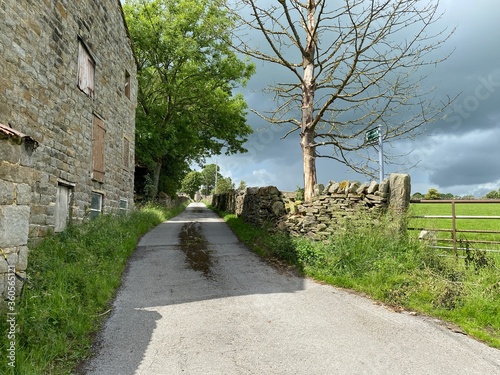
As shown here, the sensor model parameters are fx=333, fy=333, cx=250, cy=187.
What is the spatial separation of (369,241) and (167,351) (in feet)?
16.0

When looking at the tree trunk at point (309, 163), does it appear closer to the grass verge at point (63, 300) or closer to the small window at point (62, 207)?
the grass verge at point (63, 300)

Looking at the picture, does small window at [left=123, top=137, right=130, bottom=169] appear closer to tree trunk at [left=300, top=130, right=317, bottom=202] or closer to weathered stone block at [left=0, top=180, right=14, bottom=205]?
tree trunk at [left=300, top=130, right=317, bottom=202]

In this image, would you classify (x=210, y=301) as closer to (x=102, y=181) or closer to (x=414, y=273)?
(x=414, y=273)

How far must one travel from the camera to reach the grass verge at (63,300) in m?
3.47

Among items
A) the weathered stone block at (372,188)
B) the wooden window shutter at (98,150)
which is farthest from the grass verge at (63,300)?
the weathered stone block at (372,188)

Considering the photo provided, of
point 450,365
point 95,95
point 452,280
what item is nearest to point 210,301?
point 450,365

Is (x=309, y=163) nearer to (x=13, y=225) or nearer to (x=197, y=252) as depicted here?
(x=197, y=252)

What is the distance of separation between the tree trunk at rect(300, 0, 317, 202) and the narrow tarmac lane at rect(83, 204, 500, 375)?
4.59 meters

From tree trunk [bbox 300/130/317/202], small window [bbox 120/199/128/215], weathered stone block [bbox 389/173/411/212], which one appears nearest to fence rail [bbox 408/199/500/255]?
weathered stone block [bbox 389/173/411/212]

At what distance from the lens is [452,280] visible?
5.85 m

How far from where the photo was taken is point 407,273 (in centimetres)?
611

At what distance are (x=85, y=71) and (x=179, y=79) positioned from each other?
12775mm

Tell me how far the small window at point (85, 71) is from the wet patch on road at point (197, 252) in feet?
18.2

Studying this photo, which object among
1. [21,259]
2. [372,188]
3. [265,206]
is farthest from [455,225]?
[21,259]
